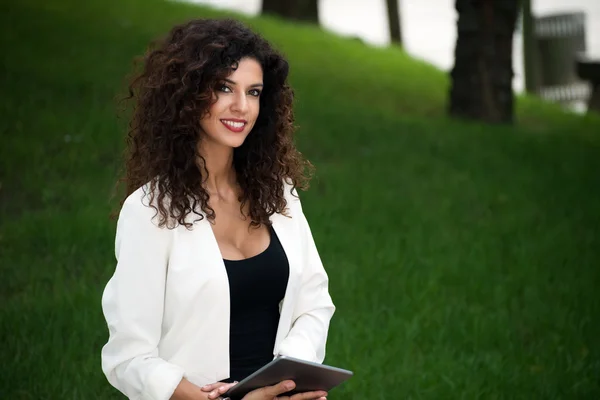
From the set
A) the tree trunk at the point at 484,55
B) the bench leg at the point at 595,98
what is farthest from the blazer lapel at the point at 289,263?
the bench leg at the point at 595,98

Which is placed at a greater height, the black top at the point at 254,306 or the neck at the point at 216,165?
the neck at the point at 216,165

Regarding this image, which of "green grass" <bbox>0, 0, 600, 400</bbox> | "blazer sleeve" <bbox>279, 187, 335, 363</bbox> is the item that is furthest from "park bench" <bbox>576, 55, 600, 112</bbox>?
"blazer sleeve" <bbox>279, 187, 335, 363</bbox>

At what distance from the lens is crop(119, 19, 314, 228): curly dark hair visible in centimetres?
332

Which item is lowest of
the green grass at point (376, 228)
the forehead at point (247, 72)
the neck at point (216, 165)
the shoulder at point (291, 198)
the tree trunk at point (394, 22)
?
the green grass at point (376, 228)

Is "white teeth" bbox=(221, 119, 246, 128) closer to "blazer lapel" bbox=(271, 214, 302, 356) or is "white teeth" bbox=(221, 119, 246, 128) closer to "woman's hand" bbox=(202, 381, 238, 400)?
"blazer lapel" bbox=(271, 214, 302, 356)

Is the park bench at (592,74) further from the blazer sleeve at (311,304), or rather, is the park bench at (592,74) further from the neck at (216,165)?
the neck at (216,165)

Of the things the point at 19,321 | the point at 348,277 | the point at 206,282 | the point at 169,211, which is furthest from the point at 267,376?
the point at 348,277

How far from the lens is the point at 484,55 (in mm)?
11594

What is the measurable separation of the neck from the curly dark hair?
0.10ft

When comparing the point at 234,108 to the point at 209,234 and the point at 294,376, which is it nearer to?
the point at 209,234

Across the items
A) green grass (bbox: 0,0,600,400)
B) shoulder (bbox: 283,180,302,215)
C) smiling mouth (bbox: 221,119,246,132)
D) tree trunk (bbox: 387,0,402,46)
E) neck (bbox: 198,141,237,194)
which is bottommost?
green grass (bbox: 0,0,600,400)

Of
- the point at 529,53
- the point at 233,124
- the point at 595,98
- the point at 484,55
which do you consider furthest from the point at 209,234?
the point at 529,53

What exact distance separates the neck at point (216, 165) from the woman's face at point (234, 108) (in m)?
0.07

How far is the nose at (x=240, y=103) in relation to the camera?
3371mm
